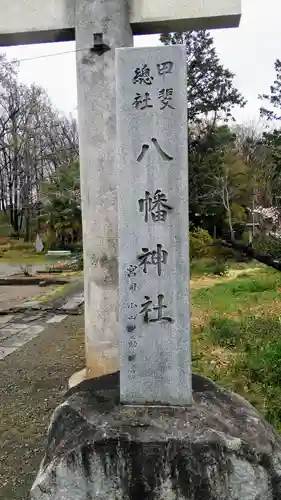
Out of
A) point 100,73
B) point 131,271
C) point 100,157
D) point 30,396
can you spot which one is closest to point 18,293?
point 30,396

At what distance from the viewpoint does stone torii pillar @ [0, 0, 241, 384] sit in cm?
443

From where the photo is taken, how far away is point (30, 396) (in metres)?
4.92

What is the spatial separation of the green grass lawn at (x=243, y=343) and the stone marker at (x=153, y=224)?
153 centimetres

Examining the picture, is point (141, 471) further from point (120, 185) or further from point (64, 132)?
point (64, 132)

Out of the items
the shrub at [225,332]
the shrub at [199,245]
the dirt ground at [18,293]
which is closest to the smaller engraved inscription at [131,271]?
the shrub at [225,332]

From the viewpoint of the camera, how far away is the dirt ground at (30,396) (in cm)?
346

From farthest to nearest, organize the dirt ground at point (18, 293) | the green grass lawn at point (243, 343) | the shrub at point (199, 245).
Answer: the shrub at point (199, 245)
the dirt ground at point (18, 293)
the green grass lawn at point (243, 343)

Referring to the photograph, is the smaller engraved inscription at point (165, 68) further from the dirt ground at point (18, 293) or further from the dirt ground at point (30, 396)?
the dirt ground at point (18, 293)

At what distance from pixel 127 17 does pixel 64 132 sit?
3095 cm

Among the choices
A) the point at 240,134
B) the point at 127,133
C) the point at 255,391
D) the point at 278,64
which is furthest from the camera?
the point at 240,134

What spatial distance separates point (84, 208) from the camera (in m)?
4.61

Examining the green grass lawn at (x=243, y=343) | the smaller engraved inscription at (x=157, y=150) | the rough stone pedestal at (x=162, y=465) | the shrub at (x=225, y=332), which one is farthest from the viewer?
the shrub at (x=225, y=332)

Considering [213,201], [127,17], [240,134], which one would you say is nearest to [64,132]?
[240,134]

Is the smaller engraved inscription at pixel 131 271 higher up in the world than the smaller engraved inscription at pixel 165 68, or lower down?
lower down
